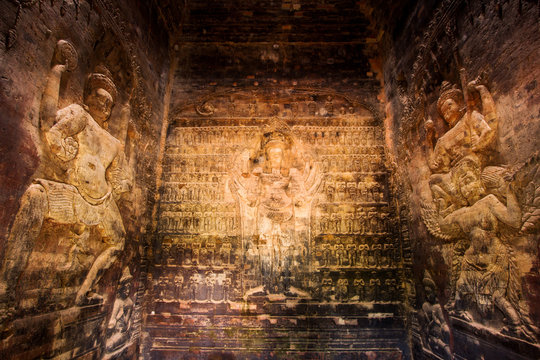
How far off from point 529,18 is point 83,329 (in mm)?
6464

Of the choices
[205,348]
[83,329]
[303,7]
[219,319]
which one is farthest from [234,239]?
[303,7]

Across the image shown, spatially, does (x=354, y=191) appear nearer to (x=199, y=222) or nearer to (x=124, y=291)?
(x=199, y=222)

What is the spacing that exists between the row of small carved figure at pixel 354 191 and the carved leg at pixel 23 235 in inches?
182

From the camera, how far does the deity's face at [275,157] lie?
615cm

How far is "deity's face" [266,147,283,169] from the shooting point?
615 cm

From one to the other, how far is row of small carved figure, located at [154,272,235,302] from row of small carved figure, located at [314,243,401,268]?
1801mm

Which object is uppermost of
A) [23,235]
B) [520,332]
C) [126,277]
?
[23,235]

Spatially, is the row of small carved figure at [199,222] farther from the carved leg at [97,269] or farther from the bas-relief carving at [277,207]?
the carved leg at [97,269]

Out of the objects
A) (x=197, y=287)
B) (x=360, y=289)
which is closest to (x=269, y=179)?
(x=197, y=287)

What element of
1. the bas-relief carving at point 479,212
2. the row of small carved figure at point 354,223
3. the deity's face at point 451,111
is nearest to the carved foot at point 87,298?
the row of small carved figure at point 354,223

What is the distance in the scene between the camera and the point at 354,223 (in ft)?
19.4

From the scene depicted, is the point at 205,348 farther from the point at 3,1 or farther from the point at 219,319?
the point at 3,1

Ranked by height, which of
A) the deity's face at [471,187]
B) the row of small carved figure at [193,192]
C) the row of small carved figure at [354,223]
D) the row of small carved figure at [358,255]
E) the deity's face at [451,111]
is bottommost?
the row of small carved figure at [358,255]

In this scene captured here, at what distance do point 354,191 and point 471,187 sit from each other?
2431 millimetres
